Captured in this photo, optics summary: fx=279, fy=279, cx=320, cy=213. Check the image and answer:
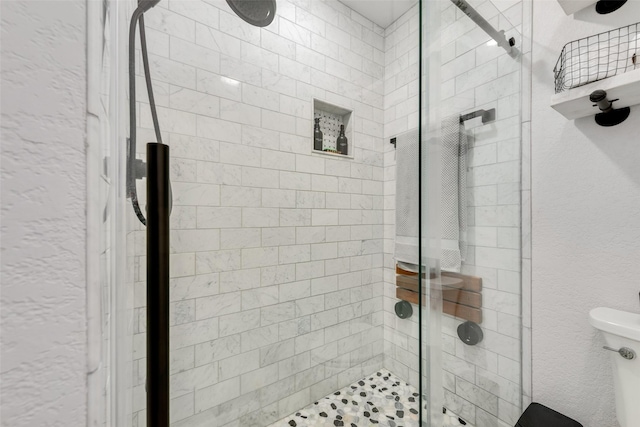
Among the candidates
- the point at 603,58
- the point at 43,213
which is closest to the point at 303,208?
the point at 43,213

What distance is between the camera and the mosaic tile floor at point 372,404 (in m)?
1.09

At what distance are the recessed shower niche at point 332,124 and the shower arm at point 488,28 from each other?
1.60 ft

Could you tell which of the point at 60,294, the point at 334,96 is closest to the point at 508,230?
the point at 334,96

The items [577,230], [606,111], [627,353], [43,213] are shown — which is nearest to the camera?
[43,213]

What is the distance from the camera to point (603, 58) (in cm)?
82

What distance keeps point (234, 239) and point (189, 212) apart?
0.15m

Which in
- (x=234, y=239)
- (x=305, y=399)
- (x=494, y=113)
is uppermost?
(x=494, y=113)

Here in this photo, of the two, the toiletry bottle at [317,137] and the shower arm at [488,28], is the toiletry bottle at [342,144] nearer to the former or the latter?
the toiletry bottle at [317,137]

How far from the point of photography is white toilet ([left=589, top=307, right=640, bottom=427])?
78 centimetres

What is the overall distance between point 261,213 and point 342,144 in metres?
0.43

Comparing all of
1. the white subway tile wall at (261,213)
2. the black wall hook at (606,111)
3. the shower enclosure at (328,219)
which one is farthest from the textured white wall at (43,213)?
the black wall hook at (606,111)

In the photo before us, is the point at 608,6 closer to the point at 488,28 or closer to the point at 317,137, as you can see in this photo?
the point at 488,28

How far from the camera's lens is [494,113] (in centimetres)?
108

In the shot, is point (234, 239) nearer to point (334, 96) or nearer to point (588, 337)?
point (334, 96)
